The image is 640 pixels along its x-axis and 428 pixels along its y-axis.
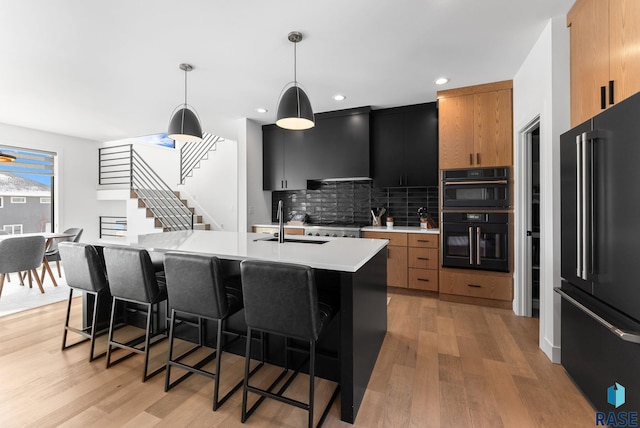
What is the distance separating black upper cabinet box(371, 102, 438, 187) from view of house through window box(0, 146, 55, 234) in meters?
6.49

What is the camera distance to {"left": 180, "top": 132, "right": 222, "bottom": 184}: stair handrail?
6484 mm

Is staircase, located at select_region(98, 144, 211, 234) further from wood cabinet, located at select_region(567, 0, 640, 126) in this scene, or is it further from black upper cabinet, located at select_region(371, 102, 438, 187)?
wood cabinet, located at select_region(567, 0, 640, 126)

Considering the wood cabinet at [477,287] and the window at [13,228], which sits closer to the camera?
the wood cabinet at [477,287]

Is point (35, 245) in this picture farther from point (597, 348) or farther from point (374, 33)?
point (597, 348)

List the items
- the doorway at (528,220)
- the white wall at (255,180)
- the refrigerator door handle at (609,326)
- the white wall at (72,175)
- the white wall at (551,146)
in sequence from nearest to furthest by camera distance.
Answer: the refrigerator door handle at (609,326)
the white wall at (551,146)
the doorway at (528,220)
the white wall at (255,180)
the white wall at (72,175)

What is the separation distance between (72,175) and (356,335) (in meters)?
7.22

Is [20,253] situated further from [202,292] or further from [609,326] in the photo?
[609,326]

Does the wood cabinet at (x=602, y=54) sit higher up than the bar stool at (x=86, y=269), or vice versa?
the wood cabinet at (x=602, y=54)

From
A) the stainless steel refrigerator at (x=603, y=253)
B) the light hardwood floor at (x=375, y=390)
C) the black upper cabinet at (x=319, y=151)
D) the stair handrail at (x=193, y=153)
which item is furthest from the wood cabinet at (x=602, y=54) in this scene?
the stair handrail at (x=193, y=153)

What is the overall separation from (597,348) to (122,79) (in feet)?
15.7

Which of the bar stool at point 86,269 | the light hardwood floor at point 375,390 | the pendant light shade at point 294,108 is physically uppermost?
the pendant light shade at point 294,108

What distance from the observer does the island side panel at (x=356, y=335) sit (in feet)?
5.50

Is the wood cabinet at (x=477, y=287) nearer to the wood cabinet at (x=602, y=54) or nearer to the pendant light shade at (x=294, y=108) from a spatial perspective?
the wood cabinet at (x=602, y=54)

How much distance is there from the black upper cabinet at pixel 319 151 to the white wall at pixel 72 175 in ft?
14.4
